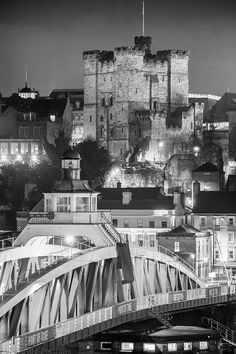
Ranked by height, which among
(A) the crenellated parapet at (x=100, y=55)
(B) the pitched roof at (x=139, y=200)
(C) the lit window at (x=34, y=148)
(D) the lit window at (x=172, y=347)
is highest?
(A) the crenellated parapet at (x=100, y=55)

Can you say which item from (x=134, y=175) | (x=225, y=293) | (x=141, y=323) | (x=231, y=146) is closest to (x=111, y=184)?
(x=134, y=175)

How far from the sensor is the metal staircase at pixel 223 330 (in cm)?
7421

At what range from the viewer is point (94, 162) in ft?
432

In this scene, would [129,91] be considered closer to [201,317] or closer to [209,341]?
[201,317]

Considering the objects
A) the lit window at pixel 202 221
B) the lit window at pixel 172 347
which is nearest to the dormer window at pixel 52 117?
the lit window at pixel 202 221

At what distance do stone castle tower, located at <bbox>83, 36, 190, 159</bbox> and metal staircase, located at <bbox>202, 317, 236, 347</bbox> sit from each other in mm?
57797

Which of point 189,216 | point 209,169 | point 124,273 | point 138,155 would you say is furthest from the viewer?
point 138,155

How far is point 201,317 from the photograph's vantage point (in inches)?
3179

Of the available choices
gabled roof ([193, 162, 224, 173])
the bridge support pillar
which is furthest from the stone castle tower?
the bridge support pillar

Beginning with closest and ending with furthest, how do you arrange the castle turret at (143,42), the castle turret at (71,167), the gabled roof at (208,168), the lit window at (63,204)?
the lit window at (63,204) → the castle turret at (71,167) → the gabled roof at (208,168) → the castle turret at (143,42)

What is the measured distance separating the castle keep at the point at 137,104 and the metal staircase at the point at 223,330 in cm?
5731

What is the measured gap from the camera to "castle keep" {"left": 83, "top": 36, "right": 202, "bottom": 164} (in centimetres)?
13712

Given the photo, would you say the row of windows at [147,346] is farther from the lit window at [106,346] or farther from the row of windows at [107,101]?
the row of windows at [107,101]

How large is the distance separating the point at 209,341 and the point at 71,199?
851 centimetres
